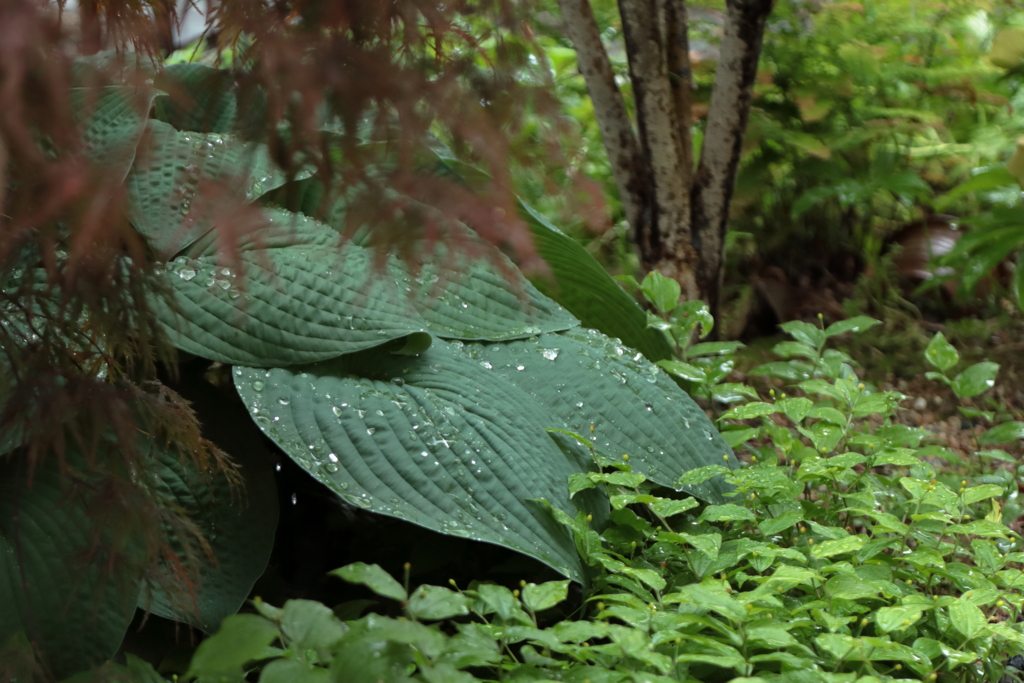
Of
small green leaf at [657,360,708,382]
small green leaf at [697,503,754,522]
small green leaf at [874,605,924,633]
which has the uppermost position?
small green leaf at [657,360,708,382]

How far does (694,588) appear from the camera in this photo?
76 cm

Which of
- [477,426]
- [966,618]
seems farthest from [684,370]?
[966,618]

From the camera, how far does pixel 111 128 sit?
0.86 m

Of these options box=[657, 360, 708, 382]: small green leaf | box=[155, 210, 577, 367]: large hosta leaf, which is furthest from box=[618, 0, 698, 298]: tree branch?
box=[155, 210, 577, 367]: large hosta leaf

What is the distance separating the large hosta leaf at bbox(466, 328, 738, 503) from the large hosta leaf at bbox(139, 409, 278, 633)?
38 centimetres

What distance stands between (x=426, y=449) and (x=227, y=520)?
0.85ft

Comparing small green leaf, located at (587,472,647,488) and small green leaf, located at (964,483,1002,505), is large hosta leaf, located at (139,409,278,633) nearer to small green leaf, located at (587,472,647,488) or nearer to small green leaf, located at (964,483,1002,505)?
small green leaf, located at (587,472,647,488)

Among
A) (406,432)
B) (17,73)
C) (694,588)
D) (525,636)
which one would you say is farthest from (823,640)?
(17,73)

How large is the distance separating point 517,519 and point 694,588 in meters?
0.26

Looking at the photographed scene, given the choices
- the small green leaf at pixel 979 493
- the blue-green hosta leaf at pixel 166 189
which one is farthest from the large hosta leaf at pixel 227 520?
the small green leaf at pixel 979 493

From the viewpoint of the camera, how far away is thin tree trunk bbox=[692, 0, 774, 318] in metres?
1.63

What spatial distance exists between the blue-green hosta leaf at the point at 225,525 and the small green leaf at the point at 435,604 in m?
0.35

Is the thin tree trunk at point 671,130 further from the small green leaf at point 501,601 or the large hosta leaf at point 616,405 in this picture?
the small green leaf at point 501,601

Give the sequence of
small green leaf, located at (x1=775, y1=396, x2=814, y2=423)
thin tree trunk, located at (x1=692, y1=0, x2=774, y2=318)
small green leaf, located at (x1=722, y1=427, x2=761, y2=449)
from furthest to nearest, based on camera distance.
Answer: thin tree trunk, located at (x1=692, y1=0, x2=774, y2=318)
small green leaf, located at (x1=722, y1=427, x2=761, y2=449)
small green leaf, located at (x1=775, y1=396, x2=814, y2=423)
